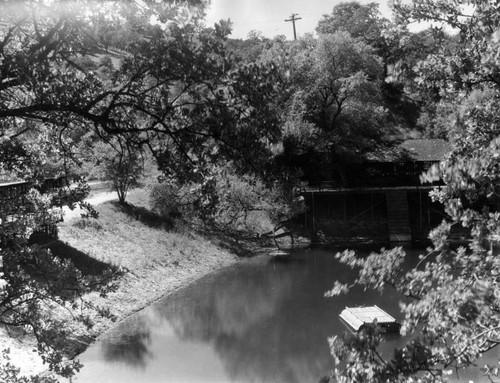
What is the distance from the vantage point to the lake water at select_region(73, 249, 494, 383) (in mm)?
12820

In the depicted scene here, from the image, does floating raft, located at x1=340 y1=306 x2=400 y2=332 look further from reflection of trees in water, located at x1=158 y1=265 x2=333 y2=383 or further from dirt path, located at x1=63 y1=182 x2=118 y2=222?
dirt path, located at x1=63 y1=182 x2=118 y2=222

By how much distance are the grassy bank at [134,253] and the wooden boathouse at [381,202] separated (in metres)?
6.98

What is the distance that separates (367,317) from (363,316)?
0.10 m

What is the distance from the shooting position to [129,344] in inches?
568

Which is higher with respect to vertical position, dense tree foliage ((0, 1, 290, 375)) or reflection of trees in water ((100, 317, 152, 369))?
dense tree foliage ((0, 1, 290, 375))

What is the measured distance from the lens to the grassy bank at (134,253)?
695 inches

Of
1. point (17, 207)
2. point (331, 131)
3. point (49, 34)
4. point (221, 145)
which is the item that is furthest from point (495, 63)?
point (331, 131)

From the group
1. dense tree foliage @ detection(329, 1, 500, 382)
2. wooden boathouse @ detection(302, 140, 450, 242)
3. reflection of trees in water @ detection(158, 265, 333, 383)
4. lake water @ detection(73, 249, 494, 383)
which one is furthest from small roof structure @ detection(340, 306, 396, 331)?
wooden boathouse @ detection(302, 140, 450, 242)

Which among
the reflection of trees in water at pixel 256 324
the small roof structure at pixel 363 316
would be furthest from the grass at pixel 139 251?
the small roof structure at pixel 363 316

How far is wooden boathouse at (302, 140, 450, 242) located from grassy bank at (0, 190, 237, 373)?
22.9ft

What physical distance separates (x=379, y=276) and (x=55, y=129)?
3.70 metres

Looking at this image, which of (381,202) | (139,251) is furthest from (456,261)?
(381,202)

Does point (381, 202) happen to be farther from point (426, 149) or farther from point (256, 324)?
point (256, 324)

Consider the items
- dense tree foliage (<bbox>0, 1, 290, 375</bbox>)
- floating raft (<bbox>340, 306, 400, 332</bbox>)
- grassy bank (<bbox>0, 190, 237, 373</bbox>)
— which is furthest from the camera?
grassy bank (<bbox>0, 190, 237, 373</bbox>)
